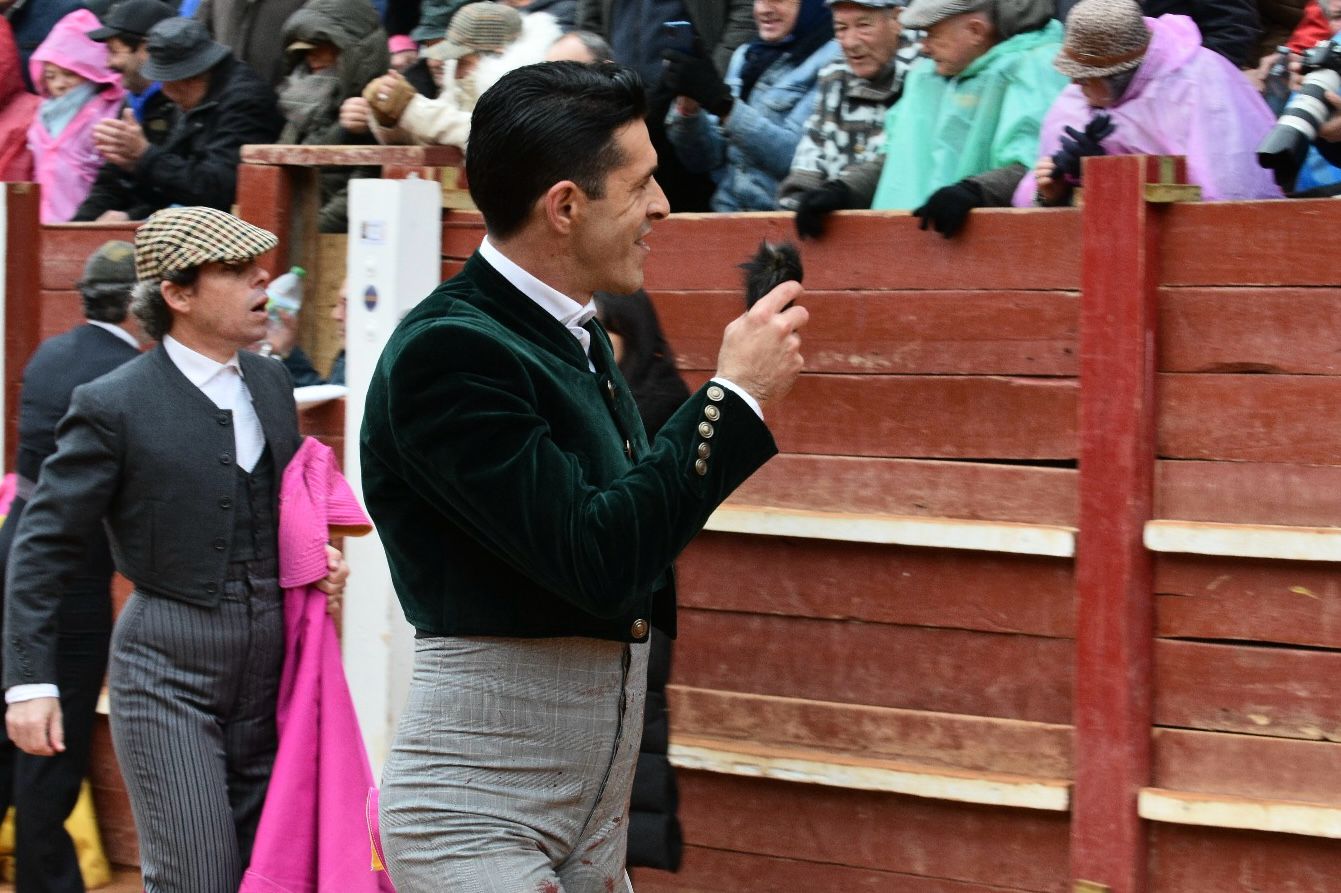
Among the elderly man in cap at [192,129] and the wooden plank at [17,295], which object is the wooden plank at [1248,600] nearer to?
the elderly man in cap at [192,129]

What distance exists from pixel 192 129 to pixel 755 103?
2.26 metres

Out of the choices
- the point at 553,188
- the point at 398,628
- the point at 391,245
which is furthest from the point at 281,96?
the point at 553,188

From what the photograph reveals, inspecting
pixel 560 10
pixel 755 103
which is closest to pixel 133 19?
pixel 560 10

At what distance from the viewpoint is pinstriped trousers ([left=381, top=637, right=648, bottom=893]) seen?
2447 millimetres

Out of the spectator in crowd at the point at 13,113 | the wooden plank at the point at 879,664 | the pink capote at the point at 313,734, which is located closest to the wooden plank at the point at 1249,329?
the wooden plank at the point at 879,664

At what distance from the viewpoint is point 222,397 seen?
13.1 ft

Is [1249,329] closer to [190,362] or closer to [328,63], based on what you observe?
[190,362]

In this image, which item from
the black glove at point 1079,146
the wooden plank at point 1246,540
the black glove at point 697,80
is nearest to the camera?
the wooden plank at point 1246,540

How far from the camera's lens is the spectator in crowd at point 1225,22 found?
16.6 ft

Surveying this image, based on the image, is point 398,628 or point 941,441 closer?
point 941,441

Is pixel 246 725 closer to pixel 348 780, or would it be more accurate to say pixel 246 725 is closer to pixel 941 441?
pixel 348 780

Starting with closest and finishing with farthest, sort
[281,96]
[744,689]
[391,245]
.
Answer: [744,689] < [391,245] < [281,96]

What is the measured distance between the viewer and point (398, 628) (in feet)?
17.9

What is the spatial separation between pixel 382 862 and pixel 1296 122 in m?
2.84
